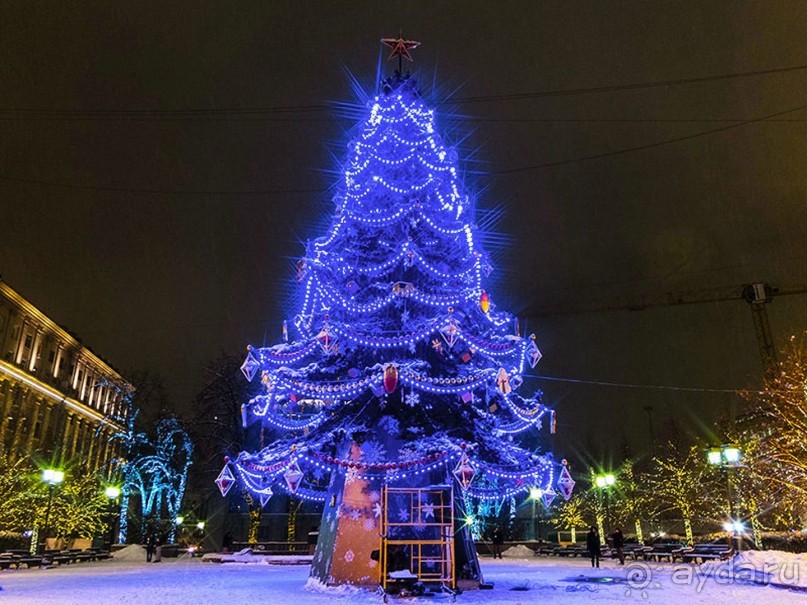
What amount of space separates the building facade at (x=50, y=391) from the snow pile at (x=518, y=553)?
27903 mm

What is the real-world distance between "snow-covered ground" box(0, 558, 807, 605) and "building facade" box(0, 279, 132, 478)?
23.8m

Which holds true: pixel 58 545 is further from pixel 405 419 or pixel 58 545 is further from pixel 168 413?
pixel 405 419

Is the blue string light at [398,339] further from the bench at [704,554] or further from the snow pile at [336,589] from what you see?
the bench at [704,554]

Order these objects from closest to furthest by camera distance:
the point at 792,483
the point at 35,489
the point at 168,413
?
the point at 792,483 < the point at 35,489 < the point at 168,413

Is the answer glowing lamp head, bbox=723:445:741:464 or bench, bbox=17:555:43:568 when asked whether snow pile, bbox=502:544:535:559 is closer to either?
glowing lamp head, bbox=723:445:741:464

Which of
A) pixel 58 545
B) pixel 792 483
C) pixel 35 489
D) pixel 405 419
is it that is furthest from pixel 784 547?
pixel 58 545

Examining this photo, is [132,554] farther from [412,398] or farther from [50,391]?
[50,391]

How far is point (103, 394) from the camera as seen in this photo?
73.7 meters

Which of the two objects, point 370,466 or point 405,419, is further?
point 405,419

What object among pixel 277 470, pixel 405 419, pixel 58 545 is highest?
pixel 405 419

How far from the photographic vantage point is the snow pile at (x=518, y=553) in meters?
35.2

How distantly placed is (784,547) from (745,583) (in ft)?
49.8

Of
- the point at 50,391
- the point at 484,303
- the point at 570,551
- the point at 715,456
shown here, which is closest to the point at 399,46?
the point at 484,303

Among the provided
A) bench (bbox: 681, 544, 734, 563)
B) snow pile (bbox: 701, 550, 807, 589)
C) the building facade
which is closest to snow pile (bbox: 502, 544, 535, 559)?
bench (bbox: 681, 544, 734, 563)
